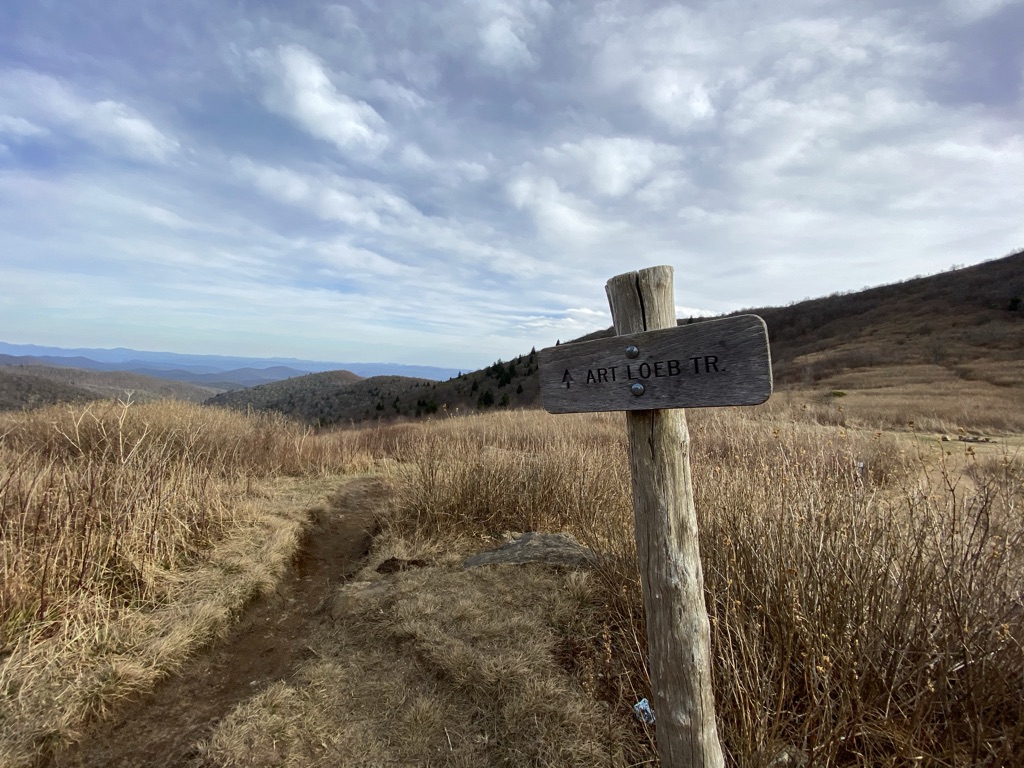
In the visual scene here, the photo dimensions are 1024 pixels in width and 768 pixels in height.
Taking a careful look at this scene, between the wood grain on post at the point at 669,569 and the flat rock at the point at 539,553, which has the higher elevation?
the wood grain on post at the point at 669,569

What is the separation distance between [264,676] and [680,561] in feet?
10.2

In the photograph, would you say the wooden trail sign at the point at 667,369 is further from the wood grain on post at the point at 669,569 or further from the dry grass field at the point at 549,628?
the dry grass field at the point at 549,628

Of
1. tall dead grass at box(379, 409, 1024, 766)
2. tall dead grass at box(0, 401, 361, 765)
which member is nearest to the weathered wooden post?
tall dead grass at box(379, 409, 1024, 766)

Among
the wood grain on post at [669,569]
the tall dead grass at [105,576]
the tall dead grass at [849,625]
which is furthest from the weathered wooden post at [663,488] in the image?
the tall dead grass at [105,576]

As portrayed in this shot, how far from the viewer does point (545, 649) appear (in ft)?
10.3

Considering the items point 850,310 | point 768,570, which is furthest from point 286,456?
point 850,310

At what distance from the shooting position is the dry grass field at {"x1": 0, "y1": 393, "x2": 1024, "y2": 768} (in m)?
2.07

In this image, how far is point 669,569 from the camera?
187 centimetres

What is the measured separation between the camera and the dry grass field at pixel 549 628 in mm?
2074

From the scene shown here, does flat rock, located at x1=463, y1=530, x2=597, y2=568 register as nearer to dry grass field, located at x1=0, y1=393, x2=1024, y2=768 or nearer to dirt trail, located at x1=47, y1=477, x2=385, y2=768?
dry grass field, located at x1=0, y1=393, x2=1024, y2=768

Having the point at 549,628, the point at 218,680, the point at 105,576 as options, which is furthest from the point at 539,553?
the point at 105,576

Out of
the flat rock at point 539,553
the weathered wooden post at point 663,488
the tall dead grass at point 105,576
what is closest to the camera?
the weathered wooden post at point 663,488

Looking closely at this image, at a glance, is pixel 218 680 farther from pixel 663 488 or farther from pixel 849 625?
pixel 849 625

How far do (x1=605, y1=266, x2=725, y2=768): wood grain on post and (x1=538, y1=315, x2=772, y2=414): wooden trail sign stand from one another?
0.13 m
